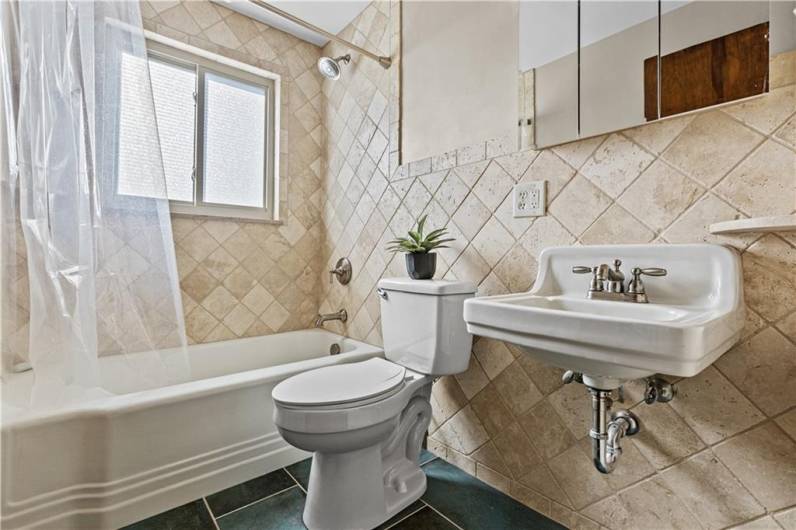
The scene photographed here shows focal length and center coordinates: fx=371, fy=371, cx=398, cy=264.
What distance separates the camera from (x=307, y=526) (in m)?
1.25

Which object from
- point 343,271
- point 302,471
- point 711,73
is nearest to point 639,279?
point 711,73

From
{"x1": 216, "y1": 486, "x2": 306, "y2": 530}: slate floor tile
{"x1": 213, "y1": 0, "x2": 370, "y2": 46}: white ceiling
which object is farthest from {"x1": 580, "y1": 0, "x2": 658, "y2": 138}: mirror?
{"x1": 216, "y1": 486, "x2": 306, "y2": 530}: slate floor tile

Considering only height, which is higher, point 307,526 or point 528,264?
point 528,264

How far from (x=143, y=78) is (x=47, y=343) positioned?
Answer: 3.00ft

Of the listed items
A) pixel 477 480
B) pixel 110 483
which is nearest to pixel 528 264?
pixel 477 480

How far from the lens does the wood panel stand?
94 cm

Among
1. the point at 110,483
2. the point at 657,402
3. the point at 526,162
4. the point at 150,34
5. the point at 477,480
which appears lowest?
the point at 477,480

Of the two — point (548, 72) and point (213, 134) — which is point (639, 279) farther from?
point (213, 134)

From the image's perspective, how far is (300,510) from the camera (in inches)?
52.5

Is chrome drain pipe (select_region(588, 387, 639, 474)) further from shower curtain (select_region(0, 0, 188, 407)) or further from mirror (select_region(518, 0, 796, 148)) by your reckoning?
shower curtain (select_region(0, 0, 188, 407))

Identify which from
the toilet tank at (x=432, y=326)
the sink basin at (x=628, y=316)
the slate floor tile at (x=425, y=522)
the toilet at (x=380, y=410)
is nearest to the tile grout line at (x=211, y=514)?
the toilet at (x=380, y=410)

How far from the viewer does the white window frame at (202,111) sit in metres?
2.04

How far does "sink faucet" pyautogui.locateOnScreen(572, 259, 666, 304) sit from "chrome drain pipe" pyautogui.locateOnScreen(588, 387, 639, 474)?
0.27 meters

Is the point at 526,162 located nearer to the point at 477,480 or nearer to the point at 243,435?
the point at 477,480
